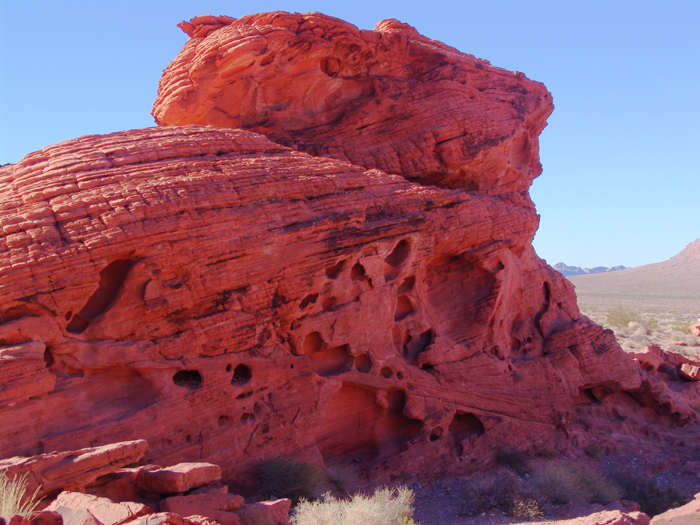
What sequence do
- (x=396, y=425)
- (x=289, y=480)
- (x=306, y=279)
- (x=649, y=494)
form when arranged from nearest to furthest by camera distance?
1. (x=289, y=480)
2. (x=306, y=279)
3. (x=649, y=494)
4. (x=396, y=425)

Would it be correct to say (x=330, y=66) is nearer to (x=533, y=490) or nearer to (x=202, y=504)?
(x=533, y=490)

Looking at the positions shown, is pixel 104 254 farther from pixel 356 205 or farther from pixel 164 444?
pixel 356 205

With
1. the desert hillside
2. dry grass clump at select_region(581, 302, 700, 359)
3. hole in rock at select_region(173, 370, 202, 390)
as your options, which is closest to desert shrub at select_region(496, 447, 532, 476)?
hole in rock at select_region(173, 370, 202, 390)

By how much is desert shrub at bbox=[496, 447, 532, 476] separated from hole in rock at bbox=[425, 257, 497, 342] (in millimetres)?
3022

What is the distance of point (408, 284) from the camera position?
14453 mm

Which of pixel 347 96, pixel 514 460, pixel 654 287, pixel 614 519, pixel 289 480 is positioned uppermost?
pixel 347 96

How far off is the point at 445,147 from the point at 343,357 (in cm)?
683

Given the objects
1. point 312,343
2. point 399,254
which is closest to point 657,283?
point 399,254

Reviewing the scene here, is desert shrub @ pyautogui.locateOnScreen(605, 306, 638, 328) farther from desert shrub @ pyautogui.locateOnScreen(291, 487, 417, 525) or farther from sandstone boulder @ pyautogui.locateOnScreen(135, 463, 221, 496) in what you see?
sandstone boulder @ pyautogui.locateOnScreen(135, 463, 221, 496)

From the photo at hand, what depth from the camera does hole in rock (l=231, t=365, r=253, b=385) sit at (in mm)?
11328

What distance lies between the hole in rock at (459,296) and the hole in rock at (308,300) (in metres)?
4.31

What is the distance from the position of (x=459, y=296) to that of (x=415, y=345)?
2.38 m

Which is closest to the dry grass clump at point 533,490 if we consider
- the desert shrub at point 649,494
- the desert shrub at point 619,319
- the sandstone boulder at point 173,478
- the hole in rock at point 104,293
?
the desert shrub at point 649,494

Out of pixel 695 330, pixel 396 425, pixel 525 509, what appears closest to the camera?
pixel 525 509
